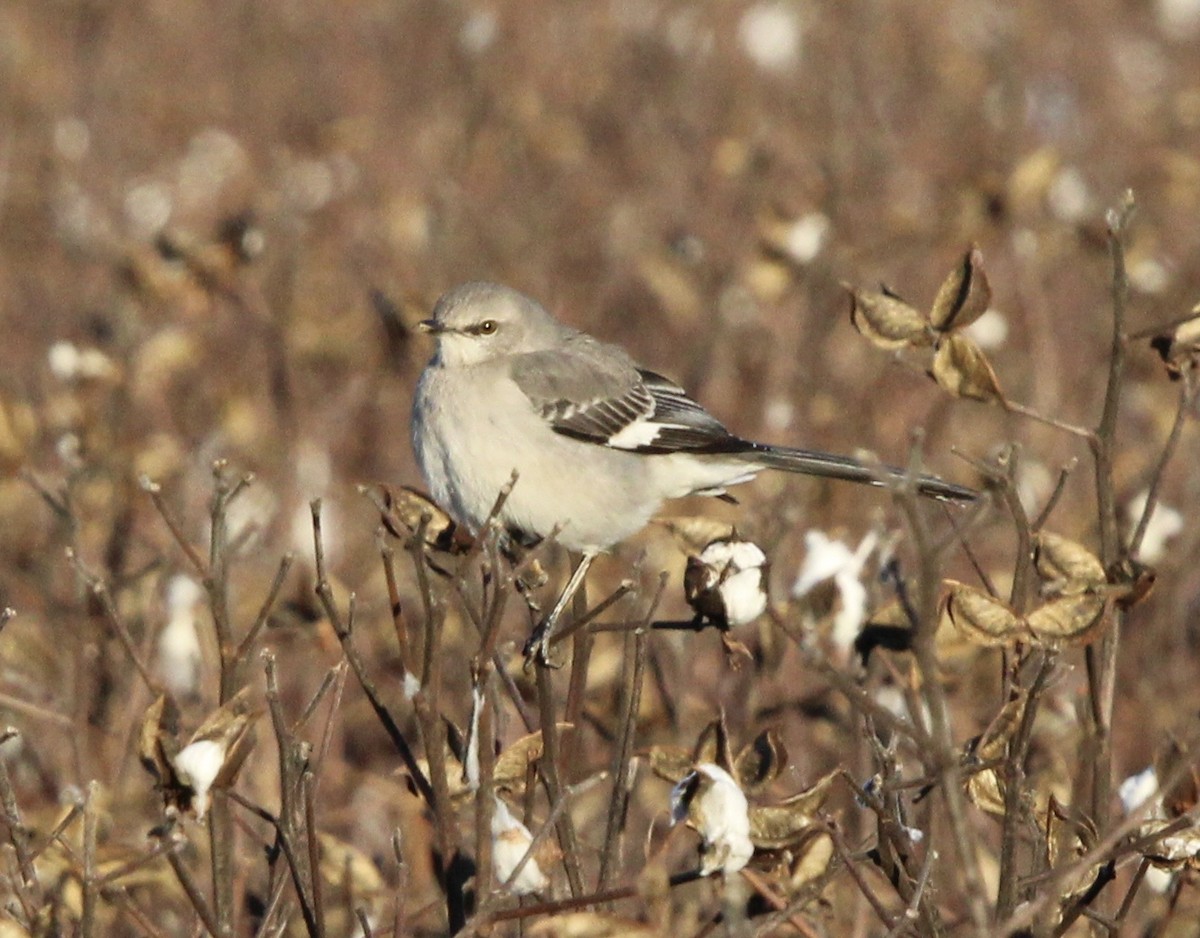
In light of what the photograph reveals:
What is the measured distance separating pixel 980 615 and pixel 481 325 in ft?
8.05

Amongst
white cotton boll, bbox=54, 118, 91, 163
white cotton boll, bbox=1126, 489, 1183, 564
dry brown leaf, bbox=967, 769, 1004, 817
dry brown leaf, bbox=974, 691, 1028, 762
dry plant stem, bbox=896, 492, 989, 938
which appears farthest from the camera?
white cotton boll, bbox=54, 118, 91, 163

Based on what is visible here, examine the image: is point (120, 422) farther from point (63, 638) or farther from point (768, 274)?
point (768, 274)

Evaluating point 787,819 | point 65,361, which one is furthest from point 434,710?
point 65,361

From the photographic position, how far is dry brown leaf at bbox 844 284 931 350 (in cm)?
311

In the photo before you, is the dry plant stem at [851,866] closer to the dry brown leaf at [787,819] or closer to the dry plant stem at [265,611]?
the dry brown leaf at [787,819]

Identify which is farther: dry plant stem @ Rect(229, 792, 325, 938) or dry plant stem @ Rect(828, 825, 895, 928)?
dry plant stem @ Rect(229, 792, 325, 938)

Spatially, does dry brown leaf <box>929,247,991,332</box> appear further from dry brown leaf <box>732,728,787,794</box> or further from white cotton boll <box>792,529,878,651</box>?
white cotton boll <box>792,529,878,651</box>

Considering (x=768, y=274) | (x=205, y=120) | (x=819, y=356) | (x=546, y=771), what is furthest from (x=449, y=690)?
(x=205, y=120)

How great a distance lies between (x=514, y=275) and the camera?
8.11 metres

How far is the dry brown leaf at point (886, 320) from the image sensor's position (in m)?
3.11

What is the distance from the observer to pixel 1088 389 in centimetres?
700

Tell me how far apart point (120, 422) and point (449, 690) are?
4.80 feet

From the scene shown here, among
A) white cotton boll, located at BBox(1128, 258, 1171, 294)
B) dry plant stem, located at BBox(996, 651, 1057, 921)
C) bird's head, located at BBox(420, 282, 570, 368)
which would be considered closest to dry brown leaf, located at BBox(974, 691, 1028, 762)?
dry plant stem, located at BBox(996, 651, 1057, 921)

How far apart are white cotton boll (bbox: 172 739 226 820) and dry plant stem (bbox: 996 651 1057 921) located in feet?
4.05
